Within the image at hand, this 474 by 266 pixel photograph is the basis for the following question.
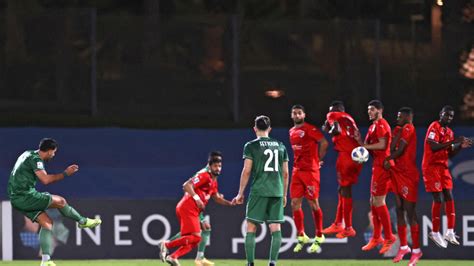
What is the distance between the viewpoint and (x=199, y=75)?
995 inches

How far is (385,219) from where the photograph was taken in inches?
814

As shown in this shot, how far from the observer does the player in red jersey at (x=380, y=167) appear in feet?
67.3

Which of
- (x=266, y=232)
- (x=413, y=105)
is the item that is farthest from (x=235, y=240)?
(x=413, y=105)

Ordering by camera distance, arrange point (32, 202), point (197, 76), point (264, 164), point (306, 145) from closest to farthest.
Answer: point (264, 164), point (32, 202), point (306, 145), point (197, 76)

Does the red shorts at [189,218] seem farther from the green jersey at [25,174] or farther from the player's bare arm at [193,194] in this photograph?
the green jersey at [25,174]

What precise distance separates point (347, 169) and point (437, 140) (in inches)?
49.5

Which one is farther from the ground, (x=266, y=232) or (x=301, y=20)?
(x=301, y=20)

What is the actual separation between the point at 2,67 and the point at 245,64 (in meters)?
3.89

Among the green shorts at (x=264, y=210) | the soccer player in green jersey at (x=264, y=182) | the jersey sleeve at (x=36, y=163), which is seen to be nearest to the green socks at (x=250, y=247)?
the soccer player in green jersey at (x=264, y=182)

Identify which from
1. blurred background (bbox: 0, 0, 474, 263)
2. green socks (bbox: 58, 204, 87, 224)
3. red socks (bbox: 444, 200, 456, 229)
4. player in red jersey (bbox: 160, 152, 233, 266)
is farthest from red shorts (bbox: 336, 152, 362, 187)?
green socks (bbox: 58, 204, 87, 224)

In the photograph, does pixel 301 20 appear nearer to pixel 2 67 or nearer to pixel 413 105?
pixel 413 105

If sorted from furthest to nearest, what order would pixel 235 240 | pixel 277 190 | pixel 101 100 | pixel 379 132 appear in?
pixel 101 100 → pixel 235 240 → pixel 379 132 → pixel 277 190

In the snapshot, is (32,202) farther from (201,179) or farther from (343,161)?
(343,161)

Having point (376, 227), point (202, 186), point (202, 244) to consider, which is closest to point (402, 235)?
point (376, 227)
